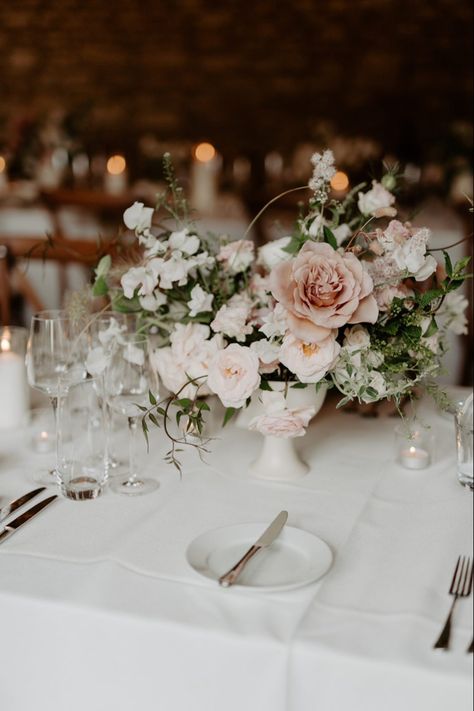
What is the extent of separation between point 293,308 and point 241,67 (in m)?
5.44

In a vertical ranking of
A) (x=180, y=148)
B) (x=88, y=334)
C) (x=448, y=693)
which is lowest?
(x=448, y=693)

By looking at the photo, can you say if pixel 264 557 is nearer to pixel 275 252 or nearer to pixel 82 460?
pixel 82 460

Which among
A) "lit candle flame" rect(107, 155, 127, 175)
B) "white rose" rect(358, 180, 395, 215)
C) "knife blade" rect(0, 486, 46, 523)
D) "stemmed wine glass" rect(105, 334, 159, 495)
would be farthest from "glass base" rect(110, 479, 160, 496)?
"lit candle flame" rect(107, 155, 127, 175)

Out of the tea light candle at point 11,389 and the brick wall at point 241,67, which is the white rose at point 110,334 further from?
the brick wall at point 241,67

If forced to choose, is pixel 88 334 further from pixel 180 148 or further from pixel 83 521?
pixel 180 148

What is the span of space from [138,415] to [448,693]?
2.20ft

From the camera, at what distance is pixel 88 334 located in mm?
1567

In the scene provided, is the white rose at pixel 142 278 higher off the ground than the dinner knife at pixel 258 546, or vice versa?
the white rose at pixel 142 278

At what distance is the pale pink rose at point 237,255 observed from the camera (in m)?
1.52

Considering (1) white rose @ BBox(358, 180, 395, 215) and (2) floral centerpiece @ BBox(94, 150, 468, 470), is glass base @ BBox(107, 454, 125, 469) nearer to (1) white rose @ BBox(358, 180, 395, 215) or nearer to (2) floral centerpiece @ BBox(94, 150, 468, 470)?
(2) floral centerpiece @ BBox(94, 150, 468, 470)

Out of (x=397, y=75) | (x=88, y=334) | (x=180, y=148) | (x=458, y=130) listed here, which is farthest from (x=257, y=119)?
(x=88, y=334)

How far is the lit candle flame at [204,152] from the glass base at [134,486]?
456cm

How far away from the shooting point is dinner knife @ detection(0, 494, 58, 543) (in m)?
1.19

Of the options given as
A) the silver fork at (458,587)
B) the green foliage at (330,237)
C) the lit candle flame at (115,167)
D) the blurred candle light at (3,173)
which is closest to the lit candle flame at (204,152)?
the lit candle flame at (115,167)
